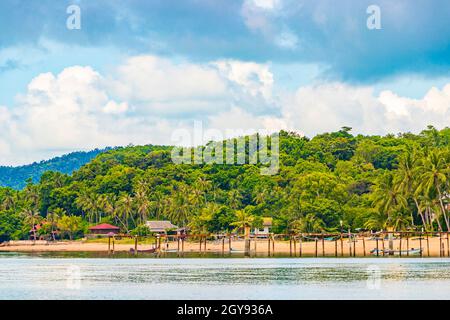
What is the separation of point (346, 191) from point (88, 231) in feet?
150

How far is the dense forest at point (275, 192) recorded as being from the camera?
105562 mm

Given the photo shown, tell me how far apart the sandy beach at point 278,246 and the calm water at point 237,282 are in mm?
20992

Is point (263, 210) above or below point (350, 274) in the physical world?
above

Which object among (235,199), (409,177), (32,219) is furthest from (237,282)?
(32,219)

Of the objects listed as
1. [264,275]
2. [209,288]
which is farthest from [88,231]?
[209,288]

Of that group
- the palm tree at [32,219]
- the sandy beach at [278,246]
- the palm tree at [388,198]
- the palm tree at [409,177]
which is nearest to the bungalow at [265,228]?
the sandy beach at [278,246]

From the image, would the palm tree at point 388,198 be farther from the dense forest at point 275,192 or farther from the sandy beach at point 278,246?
the sandy beach at point 278,246

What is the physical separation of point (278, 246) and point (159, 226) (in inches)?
Answer: 850

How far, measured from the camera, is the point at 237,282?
6222cm

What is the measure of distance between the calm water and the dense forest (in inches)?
911

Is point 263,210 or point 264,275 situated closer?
point 264,275
